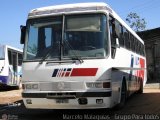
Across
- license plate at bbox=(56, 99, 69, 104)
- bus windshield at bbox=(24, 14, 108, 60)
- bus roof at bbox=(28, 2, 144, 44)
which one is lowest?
license plate at bbox=(56, 99, 69, 104)

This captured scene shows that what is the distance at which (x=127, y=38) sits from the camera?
53.4 feet

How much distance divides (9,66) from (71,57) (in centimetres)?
1623

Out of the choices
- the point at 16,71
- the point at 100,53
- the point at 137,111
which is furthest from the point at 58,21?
the point at 16,71

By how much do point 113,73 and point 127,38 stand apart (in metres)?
4.27

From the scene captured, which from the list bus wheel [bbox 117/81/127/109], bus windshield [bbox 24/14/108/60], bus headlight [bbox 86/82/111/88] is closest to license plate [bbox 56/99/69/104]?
bus headlight [bbox 86/82/111/88]

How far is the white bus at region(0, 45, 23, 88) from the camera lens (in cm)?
Answer: 2703

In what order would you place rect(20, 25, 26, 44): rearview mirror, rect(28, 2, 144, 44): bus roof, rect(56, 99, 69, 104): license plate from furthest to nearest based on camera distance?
rect(20, 25, 26, 44): rearview mirror
rect(28, 2, 144, 44): bus roof
rect(56, 99, 69, 104): license plate

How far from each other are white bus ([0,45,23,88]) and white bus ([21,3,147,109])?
14.7m

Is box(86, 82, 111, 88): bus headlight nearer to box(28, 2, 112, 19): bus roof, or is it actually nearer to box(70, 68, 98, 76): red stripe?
box(70, 68, 98, 76): red stripe

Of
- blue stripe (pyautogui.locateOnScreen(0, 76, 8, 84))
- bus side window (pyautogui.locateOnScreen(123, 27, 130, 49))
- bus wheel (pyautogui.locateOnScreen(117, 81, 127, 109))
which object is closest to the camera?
bus wheel (pyautogui.locateOnScreen(117, 81, 127, 109))

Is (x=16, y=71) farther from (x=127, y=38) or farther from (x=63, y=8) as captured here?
(x=63, y=8)

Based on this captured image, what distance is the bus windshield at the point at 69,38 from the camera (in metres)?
11.9

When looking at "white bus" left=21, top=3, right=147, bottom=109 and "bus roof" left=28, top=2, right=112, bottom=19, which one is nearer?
"white bus" left=21, top=3, right=147, bottom=109

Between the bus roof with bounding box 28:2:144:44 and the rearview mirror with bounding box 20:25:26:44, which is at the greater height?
the bus roof with bounding box 28:2:144:44
